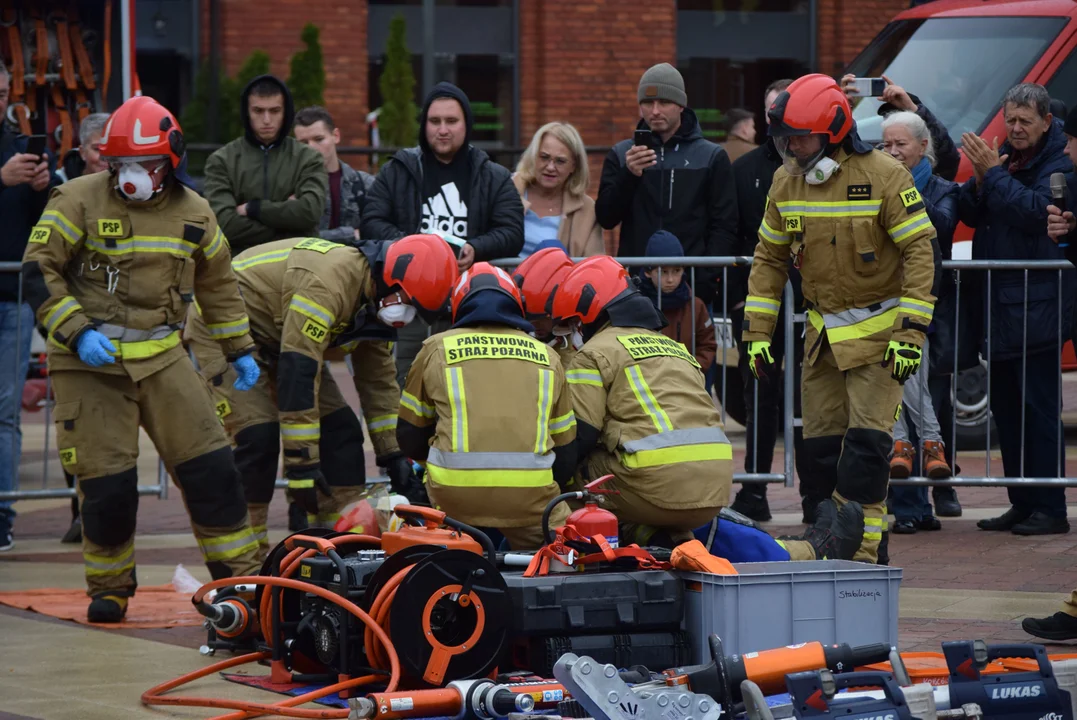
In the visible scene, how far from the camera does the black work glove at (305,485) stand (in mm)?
6879

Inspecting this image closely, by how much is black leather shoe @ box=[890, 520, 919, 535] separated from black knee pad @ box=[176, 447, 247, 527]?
349 centimetres

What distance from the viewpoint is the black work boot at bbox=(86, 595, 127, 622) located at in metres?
6.63

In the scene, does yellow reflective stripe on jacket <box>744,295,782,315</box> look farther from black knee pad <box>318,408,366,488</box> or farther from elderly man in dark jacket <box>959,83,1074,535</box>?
black knee pad <box>318,408,366,488</box>

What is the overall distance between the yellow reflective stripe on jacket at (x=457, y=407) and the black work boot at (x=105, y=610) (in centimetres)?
169

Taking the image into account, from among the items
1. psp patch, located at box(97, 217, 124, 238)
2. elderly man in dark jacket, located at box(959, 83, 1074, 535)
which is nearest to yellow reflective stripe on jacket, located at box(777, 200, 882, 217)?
elderly man in dark jacket, located at box(959, 83, 1074, 535)

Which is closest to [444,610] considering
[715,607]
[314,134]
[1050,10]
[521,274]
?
[715,607]

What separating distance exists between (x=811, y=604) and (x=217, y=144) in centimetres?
1392

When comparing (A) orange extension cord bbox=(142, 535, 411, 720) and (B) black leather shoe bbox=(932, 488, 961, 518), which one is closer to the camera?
(A) orange extension cord bbox=(142, 535, 411, 720)

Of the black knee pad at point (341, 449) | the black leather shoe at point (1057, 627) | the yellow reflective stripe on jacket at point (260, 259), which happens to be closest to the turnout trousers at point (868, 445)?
the black leather shoe at point (1057, 627)

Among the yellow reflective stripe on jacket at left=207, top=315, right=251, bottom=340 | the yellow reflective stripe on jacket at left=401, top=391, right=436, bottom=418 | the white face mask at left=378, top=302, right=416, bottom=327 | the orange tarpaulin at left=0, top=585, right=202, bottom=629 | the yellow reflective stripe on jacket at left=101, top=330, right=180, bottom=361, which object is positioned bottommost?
the orange tarpaulin at left=0, top=585, right=202, bottom=629

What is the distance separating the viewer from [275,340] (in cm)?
741

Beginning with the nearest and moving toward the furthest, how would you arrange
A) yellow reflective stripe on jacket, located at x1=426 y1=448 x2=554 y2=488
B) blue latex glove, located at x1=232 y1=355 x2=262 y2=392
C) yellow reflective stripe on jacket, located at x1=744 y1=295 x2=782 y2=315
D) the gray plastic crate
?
the gray plastic crate → yellow reflective stripe on jacket, located at x1=426 y1=448 x2=554 y2=488 → blue latex glove, located at x1=232 y1=355 x2=262 y2=392 → yellow reflective stripe on jacket, located at x1=744 y1=295 x2=782 y2=315

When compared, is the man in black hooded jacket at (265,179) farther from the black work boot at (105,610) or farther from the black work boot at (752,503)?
the black work boot at (752,503)

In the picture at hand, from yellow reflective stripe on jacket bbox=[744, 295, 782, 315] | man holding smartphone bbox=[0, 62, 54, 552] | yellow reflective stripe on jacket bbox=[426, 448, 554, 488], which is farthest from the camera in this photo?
man holding smartphone bbox=[0, 62, 54, 552]
